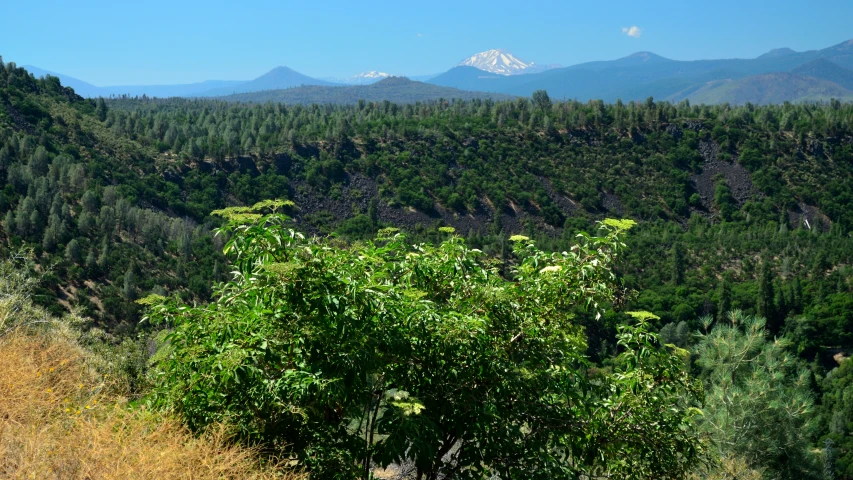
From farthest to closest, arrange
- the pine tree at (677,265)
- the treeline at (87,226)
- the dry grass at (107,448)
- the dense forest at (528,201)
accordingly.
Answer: the pine tree at (677,265), the treeline at (87,226), the dense forest at (528,201), the dry grass at (107,448)

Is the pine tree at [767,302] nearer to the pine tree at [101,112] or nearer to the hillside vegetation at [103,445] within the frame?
the hillside vegetation at [103,445]

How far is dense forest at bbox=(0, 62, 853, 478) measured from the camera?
132 feet

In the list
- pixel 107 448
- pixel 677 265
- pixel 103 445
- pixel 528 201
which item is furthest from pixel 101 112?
pixel 107 448

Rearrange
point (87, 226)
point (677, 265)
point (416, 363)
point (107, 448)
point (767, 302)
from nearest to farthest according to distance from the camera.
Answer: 1. point (107, 448)
2. point (416, 363)
3. point (87, 226)
4. point (767, 302)
5. point (677, 265)

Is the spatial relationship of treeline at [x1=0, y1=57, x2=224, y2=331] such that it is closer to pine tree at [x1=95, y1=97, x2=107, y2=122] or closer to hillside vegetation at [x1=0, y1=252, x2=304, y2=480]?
pine tree at [x1=95, y1=97, x2=107, y2=122]

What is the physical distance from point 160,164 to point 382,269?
85448mm

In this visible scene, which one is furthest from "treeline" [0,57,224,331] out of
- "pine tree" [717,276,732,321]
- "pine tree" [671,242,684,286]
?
"pine tree" [671,242,684,286]

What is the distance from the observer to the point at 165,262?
52.8 metres

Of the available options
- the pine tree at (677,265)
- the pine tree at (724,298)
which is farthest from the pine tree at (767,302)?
the pine tree at (677,265)

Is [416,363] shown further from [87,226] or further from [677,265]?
[677,265]

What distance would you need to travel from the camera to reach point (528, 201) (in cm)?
10194

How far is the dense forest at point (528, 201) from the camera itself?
1587 inches

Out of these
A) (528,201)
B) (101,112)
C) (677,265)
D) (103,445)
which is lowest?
(677,265)

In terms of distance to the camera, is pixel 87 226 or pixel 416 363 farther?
pixel 87 226
